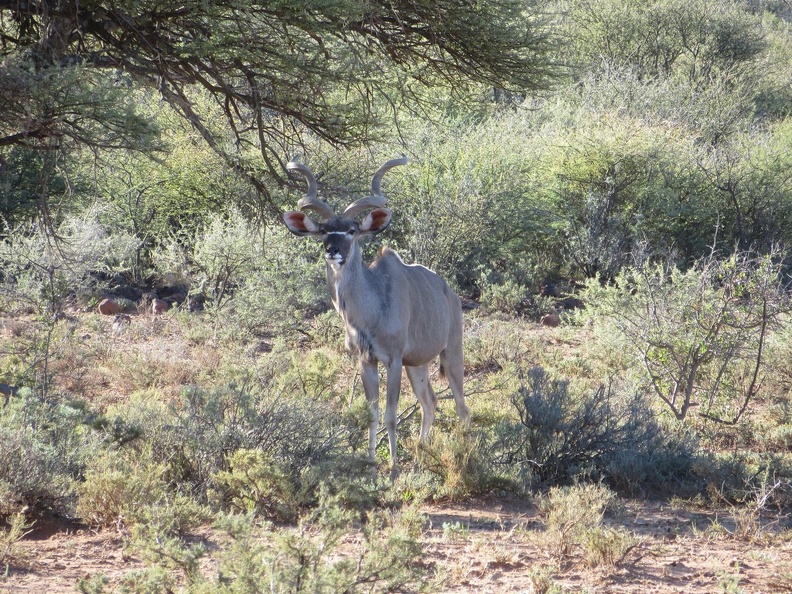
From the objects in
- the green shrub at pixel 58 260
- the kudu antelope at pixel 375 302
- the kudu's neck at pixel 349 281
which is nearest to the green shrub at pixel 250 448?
the kudu antelope at pixel 375 302

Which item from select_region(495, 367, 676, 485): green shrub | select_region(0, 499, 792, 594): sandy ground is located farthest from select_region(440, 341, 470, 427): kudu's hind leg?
select_region(0, 499, 792, 594): sandy ground

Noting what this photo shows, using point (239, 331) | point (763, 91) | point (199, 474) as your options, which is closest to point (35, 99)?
point (199, 474)

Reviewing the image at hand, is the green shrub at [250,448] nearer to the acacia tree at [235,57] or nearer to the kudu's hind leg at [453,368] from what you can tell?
the kudu's hind leg at [453,368]

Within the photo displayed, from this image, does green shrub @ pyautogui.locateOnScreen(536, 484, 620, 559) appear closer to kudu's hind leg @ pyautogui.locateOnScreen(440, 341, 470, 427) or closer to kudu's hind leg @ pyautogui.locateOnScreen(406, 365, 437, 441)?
kudu's hind leg @ pyautogui.locateOnScreen(406, 365, 437, 441)

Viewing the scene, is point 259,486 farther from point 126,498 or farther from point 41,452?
point 41,452

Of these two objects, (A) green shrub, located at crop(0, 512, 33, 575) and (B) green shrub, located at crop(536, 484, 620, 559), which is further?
(B) green shrub, located at crop(536, 484, 620, 559)

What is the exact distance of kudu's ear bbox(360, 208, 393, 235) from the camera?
7320 mm

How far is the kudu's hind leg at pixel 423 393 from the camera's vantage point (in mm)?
7945

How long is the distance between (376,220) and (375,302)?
64 cm

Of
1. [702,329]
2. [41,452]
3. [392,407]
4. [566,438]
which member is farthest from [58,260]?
[702,329]

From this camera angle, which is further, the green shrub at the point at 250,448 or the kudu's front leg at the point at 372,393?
the kudu's front leg at the point at 372,393

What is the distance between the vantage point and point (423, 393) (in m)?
7.99

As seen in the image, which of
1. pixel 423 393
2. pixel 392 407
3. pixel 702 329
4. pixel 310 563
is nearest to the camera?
pixel 310 563

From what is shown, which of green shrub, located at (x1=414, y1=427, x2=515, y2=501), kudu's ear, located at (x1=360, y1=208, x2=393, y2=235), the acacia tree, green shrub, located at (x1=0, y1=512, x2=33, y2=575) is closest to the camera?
green shrub, located at (x1=0, y1=512, x2=33, y2=575)
